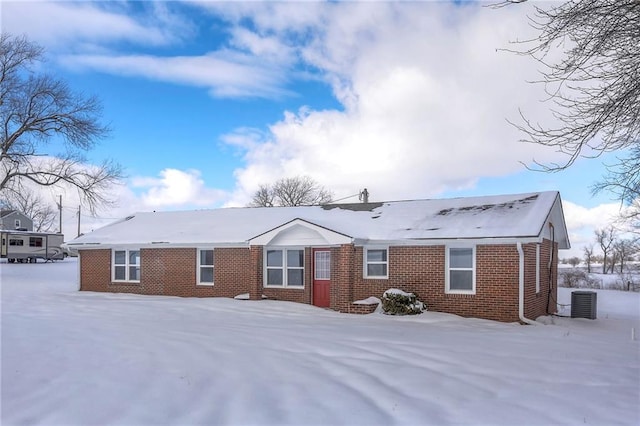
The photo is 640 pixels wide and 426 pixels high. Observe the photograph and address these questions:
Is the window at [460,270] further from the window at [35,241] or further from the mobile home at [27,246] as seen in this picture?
the window at [35,241]

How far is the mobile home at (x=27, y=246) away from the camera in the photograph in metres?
44.5

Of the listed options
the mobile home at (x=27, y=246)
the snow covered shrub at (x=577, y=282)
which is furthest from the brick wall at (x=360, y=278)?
the mobile home at (x=27, y=246)

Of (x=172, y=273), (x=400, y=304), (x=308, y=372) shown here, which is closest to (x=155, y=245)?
(x=172, y=273)

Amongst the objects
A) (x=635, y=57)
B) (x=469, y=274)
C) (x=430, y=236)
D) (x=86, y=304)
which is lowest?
(x=86, y=304)

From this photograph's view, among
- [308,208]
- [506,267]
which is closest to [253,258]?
[308,208]

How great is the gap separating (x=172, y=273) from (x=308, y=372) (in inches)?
521

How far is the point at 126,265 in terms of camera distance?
803 inches

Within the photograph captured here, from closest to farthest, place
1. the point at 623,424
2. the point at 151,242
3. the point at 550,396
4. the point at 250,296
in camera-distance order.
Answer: the point at 623,424 < the point at 550,396 < the point at 250,296 < the point at 151,242

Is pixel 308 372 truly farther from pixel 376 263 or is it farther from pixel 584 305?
pixel 584 305

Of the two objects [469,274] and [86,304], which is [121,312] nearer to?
[86,304]

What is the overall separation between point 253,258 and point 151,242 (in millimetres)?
4843

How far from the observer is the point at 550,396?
6.55m

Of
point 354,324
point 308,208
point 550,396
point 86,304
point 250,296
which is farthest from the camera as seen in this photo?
point 308,208

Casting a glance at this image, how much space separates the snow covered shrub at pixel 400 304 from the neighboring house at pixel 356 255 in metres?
0.55
